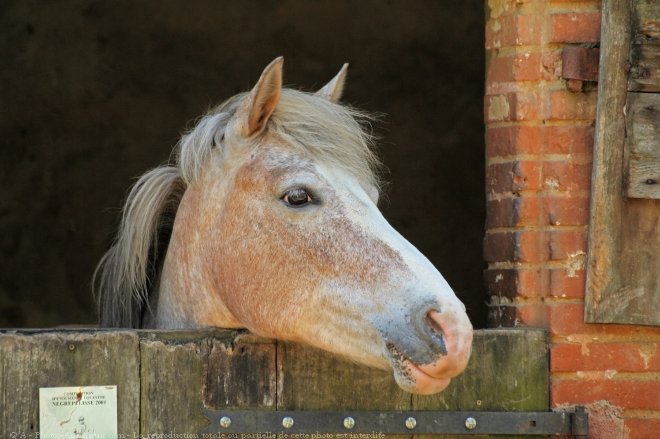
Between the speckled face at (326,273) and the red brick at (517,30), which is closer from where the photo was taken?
the speckled face at (326,273)

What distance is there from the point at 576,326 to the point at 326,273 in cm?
83

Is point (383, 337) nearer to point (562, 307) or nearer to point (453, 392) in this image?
point (453, 392)

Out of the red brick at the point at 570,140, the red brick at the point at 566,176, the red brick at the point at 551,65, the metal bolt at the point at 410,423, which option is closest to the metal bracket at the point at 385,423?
the metal bolt at the point at 410,423

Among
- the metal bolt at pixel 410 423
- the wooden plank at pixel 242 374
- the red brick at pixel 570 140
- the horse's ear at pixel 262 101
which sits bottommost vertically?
the metal bolt at pixel 410 423

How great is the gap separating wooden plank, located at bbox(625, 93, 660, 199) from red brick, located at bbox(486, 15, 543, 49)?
34cm

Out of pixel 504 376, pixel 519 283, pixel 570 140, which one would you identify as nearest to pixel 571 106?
pixel 570 140

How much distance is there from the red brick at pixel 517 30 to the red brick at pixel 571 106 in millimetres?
178

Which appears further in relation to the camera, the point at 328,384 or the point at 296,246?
the point at 328,384

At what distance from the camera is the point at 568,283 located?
2.91 m

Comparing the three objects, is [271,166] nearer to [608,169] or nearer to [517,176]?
[517,176]

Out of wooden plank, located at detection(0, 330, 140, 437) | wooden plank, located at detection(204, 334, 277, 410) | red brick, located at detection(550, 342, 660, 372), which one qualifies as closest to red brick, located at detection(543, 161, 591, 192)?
red brick, located at detection(550, 342, 660, 372)

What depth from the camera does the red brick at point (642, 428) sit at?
9.45 ft

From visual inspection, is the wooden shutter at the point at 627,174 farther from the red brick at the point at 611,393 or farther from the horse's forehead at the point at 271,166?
the horse's forehead at the point at 271,166

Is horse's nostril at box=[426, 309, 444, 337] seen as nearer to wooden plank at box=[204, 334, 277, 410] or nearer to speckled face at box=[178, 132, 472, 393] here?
speckled face at box=[178, 132, 472, 393]
